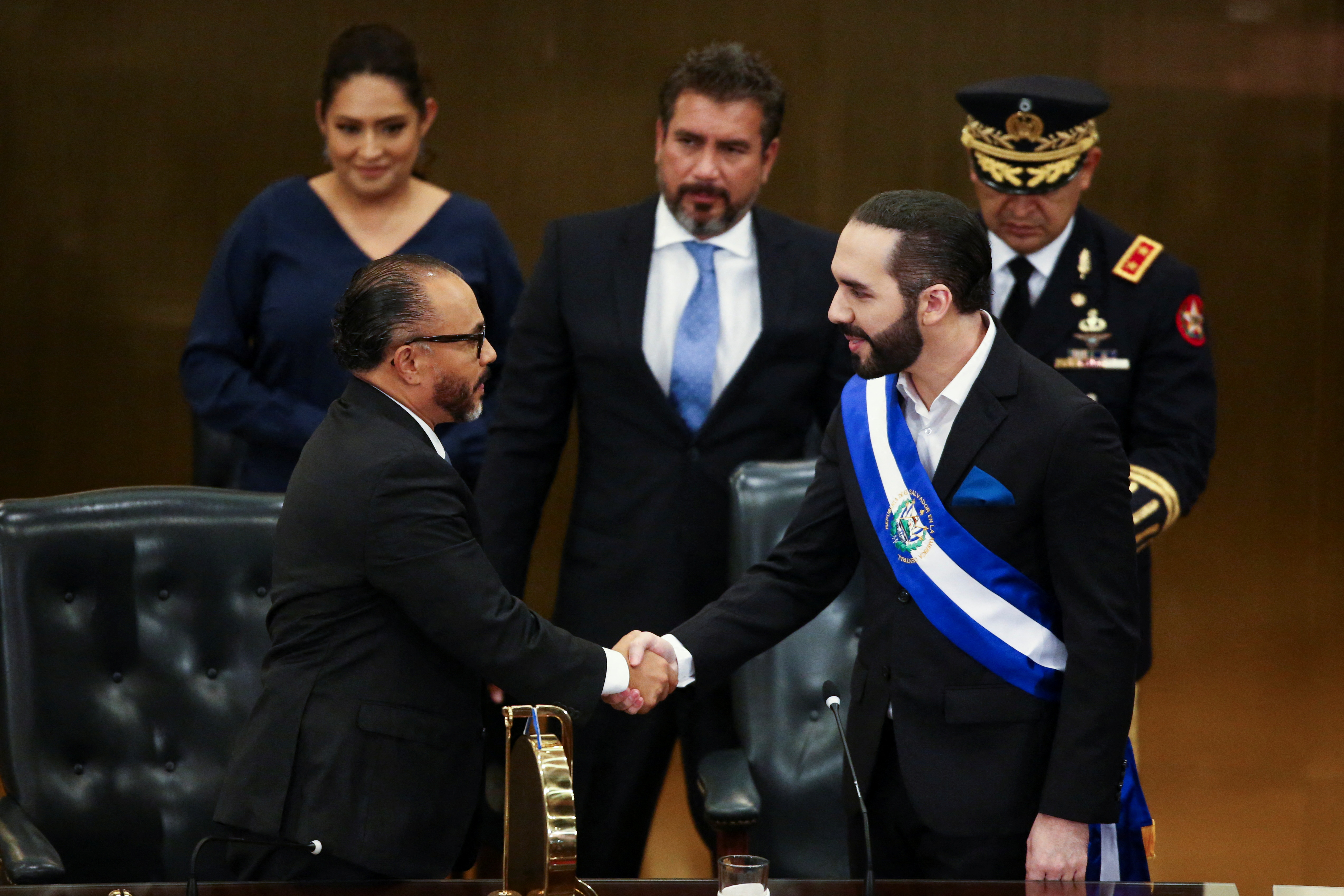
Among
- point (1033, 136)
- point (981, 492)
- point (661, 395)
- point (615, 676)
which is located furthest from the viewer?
point (1033, 136)

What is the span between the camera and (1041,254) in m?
2.77

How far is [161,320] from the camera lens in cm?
398

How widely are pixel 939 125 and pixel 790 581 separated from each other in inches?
79.6

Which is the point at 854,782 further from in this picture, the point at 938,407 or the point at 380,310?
the point at 380,310

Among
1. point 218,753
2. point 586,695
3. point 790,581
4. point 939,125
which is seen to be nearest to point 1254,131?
point 939,125

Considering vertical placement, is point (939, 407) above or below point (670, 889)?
above

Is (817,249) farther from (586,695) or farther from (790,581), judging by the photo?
(586,695)

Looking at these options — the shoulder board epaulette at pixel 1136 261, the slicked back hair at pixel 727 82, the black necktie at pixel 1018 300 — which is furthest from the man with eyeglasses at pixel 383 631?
the shoulder board epaulette at pixel 1136 261

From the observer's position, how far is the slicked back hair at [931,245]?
188cm

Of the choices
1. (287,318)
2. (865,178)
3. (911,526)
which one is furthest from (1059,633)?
(865,178)

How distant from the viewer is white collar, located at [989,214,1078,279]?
9.07 feet

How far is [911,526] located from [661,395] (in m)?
0.74

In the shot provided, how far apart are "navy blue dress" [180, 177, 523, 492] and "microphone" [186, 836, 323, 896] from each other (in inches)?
44.3

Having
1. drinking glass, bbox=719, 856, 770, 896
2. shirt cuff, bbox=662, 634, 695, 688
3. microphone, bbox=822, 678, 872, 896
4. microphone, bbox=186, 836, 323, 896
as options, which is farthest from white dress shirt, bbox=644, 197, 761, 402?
drinking glass, bbox=719, 856, 770, 896
